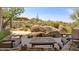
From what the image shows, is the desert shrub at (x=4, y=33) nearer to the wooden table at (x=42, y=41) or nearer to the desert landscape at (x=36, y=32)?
the desert landscape at (x=36, y=32)

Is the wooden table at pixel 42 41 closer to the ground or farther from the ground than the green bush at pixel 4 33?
closer to the ground

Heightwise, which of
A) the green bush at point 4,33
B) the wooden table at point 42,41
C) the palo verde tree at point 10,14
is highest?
A: the palo verde tree at point 10,14

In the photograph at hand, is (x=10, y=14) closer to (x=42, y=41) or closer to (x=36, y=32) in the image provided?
(x=36, y=32)

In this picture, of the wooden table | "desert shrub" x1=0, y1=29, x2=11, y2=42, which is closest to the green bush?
"desert shrub" x1=0, y1=29, x2=11, y2=42

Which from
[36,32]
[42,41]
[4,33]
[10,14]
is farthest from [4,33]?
[42,41]

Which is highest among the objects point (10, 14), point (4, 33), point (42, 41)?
point (10, 14)

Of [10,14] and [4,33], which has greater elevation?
[10,14]

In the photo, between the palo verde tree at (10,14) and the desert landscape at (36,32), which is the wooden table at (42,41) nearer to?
the desert landscape at (36,32)

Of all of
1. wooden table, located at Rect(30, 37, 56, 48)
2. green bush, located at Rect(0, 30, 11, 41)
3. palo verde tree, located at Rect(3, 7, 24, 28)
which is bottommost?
wooden table, located at Rect(30, 37, 56, 48)

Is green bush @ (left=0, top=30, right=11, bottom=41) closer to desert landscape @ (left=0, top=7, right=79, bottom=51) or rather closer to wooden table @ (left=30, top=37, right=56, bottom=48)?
desert landscape @ (left=0, top=7, right=79, bottom=51)

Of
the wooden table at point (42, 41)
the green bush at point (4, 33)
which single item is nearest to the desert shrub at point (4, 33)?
the green bush at point (4, 33)
